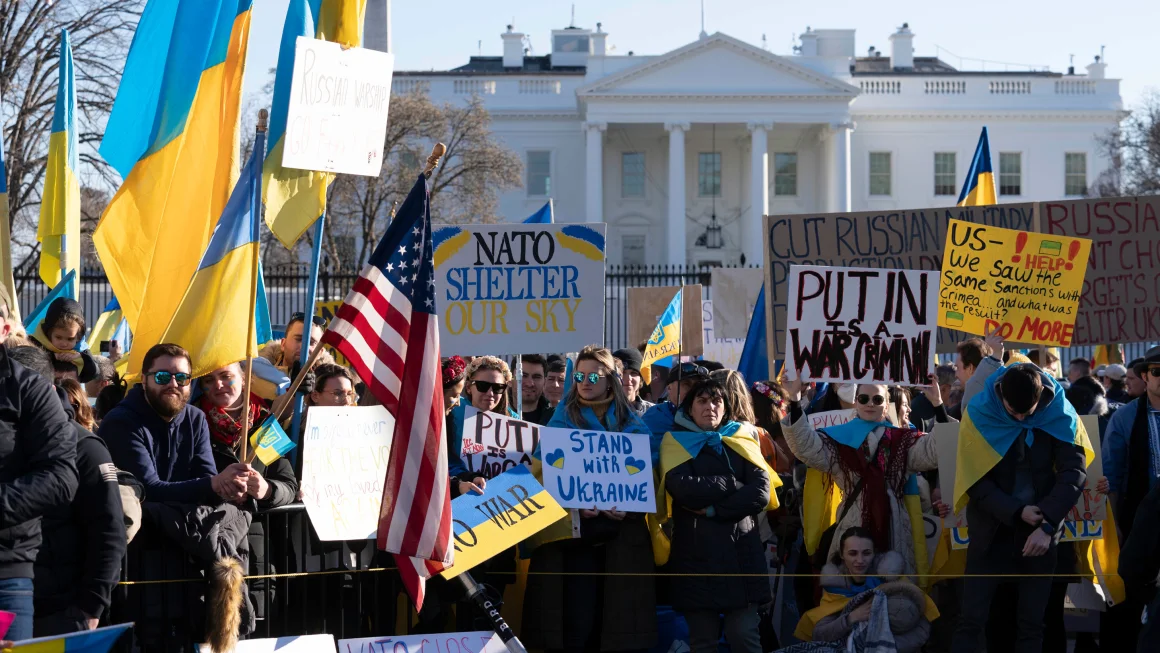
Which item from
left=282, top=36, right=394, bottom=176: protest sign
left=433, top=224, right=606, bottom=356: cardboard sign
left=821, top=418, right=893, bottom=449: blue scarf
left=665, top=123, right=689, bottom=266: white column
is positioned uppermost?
left=665, top=123, right=689, bottom=266: white column

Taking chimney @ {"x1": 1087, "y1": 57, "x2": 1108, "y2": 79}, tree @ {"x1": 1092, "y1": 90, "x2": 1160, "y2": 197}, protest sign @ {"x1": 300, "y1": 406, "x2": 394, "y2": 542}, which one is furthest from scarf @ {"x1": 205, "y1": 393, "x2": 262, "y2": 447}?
chimney @ {"x1": 1087, "y1": 57, "x2": 1108, "y2": 79}

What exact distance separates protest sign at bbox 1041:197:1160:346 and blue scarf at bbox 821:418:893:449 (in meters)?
2.72

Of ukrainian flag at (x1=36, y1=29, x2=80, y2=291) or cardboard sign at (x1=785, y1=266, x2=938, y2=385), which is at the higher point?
ukrainian flag at (x1=36, y1=29, x2=80, y2=291)

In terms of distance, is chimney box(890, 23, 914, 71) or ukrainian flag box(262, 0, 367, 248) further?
chimney box(890, 23, 914, 71)

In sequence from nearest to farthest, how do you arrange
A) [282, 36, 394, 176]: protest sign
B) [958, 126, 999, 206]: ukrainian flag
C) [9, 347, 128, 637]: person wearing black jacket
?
[9, 347, 128, 637]: person wearing black jacket
[282, 36, 394, 176]: protest sign
[958, 126, 999, 206]: ukrainian flag

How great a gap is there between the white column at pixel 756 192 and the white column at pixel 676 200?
2.37m

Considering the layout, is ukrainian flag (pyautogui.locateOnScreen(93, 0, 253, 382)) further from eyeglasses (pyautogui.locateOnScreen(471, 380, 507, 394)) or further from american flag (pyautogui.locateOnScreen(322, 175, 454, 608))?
eyeglasses (pyautogui.locateOnScreen(471, 380, 507, 394))

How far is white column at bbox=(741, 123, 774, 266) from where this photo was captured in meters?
48.8

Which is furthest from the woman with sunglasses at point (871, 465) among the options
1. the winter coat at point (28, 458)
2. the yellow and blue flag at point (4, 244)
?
the yellow and blue flag at point (4, 244)

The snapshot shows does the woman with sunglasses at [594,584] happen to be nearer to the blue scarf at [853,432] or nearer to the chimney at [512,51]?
the blue scarf at [853,432]

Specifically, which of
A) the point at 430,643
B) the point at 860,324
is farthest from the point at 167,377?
the point at 860,324

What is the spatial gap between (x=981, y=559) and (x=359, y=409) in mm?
3000

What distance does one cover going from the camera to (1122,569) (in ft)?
19.6

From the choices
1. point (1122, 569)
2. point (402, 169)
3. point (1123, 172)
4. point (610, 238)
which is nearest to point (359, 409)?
point (1122, 569)
